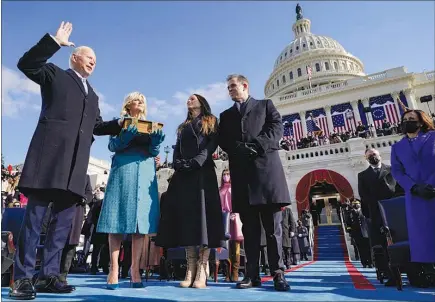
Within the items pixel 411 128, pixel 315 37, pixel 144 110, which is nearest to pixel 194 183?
pixel 144 110

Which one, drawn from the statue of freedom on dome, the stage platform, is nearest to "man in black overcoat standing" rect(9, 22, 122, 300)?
the stage platform

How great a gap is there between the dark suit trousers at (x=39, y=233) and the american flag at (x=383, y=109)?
35.2 metres

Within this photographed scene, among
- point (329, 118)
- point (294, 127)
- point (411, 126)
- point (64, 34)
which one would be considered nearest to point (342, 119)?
point (329, 118)

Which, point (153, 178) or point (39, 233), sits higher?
point (153, 178)

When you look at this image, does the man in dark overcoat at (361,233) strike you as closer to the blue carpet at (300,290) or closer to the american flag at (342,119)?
the blue carpet at (300,290)

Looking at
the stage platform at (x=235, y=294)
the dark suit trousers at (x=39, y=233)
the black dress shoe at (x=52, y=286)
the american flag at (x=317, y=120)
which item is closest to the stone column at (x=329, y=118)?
the american flag at (x=317, y=120)

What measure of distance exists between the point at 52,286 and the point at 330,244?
15.6 m

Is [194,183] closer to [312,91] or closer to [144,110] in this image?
[144,110]

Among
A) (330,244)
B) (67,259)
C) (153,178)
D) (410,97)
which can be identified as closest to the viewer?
(153,178)

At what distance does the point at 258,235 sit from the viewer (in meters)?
3.10

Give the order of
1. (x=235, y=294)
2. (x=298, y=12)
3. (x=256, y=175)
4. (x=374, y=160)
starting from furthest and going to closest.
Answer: (x=298, y=12) → (x=374, y=160) → (x=256, y=175) → (x=235, y=294)

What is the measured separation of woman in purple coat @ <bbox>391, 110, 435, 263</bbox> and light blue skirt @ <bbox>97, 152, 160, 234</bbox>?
266 cm

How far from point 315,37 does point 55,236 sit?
2990 inches

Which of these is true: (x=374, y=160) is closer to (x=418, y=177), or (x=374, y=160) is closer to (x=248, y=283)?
(x=418, y=177)
